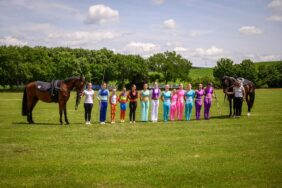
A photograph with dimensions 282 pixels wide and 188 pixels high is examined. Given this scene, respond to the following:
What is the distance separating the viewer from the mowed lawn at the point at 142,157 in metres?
7.90

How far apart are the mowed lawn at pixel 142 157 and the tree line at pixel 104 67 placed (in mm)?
68179

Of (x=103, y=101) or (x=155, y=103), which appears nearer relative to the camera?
(x=103, y=101)

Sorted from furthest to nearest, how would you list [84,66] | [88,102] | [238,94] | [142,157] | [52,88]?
[84,66] → [238,94] → [52,88] → [88,102] → [142,157]

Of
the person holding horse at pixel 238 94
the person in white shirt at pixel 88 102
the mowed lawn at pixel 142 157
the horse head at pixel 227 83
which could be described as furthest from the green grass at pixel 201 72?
the mowed lawn at pixel 142 157

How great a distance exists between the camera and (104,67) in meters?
90.7

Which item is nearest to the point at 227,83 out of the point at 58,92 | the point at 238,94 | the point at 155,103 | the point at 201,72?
the point at 238,94

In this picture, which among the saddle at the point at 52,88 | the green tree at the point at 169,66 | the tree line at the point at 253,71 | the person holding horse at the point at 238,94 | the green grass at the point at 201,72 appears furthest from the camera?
the green grass at the point at 201,72

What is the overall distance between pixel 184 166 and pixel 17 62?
7801 centimetres

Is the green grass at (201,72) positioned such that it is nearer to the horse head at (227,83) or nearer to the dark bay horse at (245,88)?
the dark bay horse at (245,88)

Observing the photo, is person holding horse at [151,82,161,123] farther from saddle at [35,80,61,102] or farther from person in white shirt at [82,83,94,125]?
saddle at [35,80,61,102]

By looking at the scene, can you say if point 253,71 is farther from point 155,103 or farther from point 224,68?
point 155,103

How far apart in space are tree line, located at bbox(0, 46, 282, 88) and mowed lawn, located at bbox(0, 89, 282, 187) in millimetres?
68179

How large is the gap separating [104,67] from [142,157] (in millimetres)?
81759

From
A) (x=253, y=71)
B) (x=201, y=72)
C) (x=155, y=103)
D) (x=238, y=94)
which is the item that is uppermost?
(x=201, y=72)
